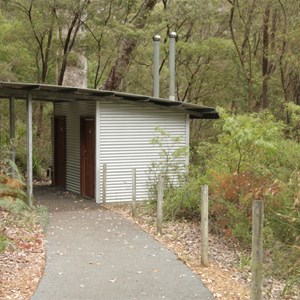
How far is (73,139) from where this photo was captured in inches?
575

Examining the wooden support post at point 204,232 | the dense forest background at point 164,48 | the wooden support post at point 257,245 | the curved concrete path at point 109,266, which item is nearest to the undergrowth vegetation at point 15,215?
the curved concrete path at point 109,266

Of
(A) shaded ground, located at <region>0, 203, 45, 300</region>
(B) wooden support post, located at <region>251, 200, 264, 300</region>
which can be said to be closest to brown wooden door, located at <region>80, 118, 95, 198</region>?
(A) shaded ground, located at <region>0, 203, 45, 300</region>

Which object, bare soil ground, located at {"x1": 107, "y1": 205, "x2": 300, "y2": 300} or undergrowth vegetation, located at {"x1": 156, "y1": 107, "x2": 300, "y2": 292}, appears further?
undergrowth vegetation, located at {"x1": 156, "y1": 107, "x2": 300, "y2": 292}

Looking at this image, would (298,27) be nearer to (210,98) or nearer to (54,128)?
(210,98)

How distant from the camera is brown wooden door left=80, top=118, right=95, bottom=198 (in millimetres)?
13180

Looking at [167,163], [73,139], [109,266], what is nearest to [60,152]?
[73,139]

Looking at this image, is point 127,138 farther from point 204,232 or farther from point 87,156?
point 204,232

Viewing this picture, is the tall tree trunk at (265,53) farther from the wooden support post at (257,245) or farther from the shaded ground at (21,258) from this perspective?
the wooden support post at (257,245)

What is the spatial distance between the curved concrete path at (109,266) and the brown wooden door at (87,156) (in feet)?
9.40

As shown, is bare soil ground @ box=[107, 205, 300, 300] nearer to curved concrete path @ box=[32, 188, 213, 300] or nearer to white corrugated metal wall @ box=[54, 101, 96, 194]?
curved concrete path @ box=[32, 188, 213, 300]

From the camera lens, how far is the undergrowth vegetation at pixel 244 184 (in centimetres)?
739

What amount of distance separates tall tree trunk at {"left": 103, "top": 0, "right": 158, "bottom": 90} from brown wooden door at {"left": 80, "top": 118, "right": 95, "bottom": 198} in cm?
522

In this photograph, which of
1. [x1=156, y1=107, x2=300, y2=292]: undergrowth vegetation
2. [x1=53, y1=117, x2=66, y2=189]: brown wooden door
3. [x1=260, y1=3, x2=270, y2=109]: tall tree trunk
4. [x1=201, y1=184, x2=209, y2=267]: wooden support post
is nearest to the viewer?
[x1=201, y1=184, x2=209, y2=267]: wooden support post

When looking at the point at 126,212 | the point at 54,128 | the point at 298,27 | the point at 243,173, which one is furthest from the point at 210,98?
the point at 243,173
